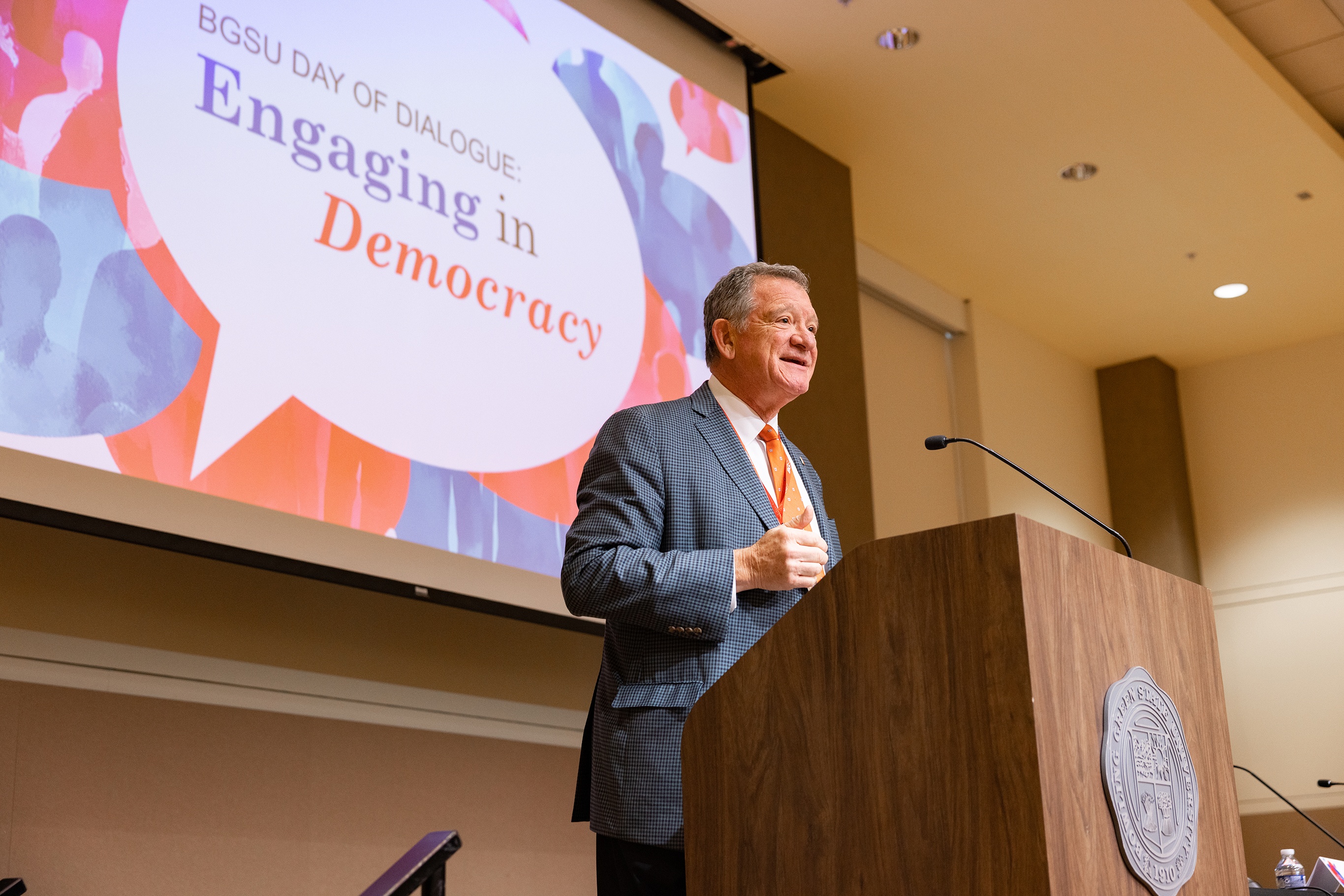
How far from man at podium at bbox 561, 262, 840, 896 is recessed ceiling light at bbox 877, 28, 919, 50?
2.98m

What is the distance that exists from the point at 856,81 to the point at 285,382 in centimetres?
302

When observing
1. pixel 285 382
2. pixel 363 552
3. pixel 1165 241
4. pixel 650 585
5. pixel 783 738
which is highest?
pixel 1165 241

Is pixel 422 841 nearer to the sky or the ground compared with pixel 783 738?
nearer to the ground

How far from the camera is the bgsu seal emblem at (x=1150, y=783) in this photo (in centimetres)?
145

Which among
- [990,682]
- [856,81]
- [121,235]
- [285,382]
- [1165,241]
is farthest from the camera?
[1165,241]

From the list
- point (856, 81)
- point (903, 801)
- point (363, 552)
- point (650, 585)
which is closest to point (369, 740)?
point (363, 552)

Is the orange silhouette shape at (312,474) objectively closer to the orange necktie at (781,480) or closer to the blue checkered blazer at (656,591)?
the blue checkered blazer at (656,591)

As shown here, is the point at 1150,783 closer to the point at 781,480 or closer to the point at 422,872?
the point at 781,480

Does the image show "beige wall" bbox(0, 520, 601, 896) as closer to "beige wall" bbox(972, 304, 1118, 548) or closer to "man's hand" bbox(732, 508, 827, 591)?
"man's hand" bbox(732, 508, 827, 591)

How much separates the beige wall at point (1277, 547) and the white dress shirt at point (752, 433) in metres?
5.74

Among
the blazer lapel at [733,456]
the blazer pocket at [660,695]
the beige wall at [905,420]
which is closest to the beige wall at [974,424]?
the beige wall at [905,420]

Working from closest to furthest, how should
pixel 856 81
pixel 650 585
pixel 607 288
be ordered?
1. pixel 650 585
2. pixel 607 288
3. pixel 856 81

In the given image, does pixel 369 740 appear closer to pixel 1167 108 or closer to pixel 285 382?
pixel 285 382

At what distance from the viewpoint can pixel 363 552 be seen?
2838 mm
